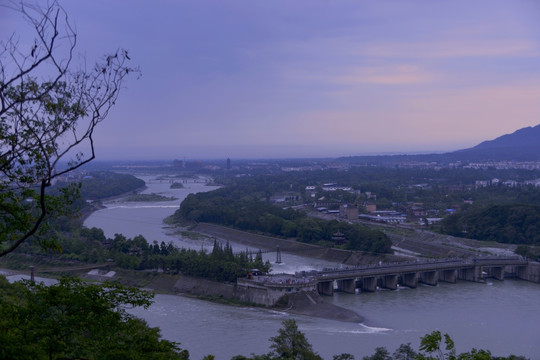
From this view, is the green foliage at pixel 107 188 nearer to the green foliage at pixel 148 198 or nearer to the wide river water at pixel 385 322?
the green foliage at pixel 148 198

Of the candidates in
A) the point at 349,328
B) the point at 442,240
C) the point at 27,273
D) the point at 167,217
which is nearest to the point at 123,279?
the point at 27,273

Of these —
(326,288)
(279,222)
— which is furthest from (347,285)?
(279,222)

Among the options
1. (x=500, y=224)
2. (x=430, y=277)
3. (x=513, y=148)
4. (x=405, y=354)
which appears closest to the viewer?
(x=405, y=354)

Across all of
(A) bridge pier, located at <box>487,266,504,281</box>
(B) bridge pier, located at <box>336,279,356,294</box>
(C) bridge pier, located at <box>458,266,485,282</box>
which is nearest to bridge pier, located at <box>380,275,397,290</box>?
(B) bridge pier, located at <box>336,279,356,294</box>

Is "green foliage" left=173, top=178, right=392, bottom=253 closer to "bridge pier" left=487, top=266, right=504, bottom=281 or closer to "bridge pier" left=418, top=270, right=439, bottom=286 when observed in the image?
"bridge pier" left=418, top=270, right=439, bottom=286

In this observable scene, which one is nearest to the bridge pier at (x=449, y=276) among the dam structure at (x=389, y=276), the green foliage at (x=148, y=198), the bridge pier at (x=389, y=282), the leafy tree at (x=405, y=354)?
the dam structure at (x=389, y=276)

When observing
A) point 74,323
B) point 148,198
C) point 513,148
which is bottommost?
point 148,198

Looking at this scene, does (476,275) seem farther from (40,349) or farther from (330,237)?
(40,349)

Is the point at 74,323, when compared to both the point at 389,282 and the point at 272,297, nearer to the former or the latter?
the point at 272,297
